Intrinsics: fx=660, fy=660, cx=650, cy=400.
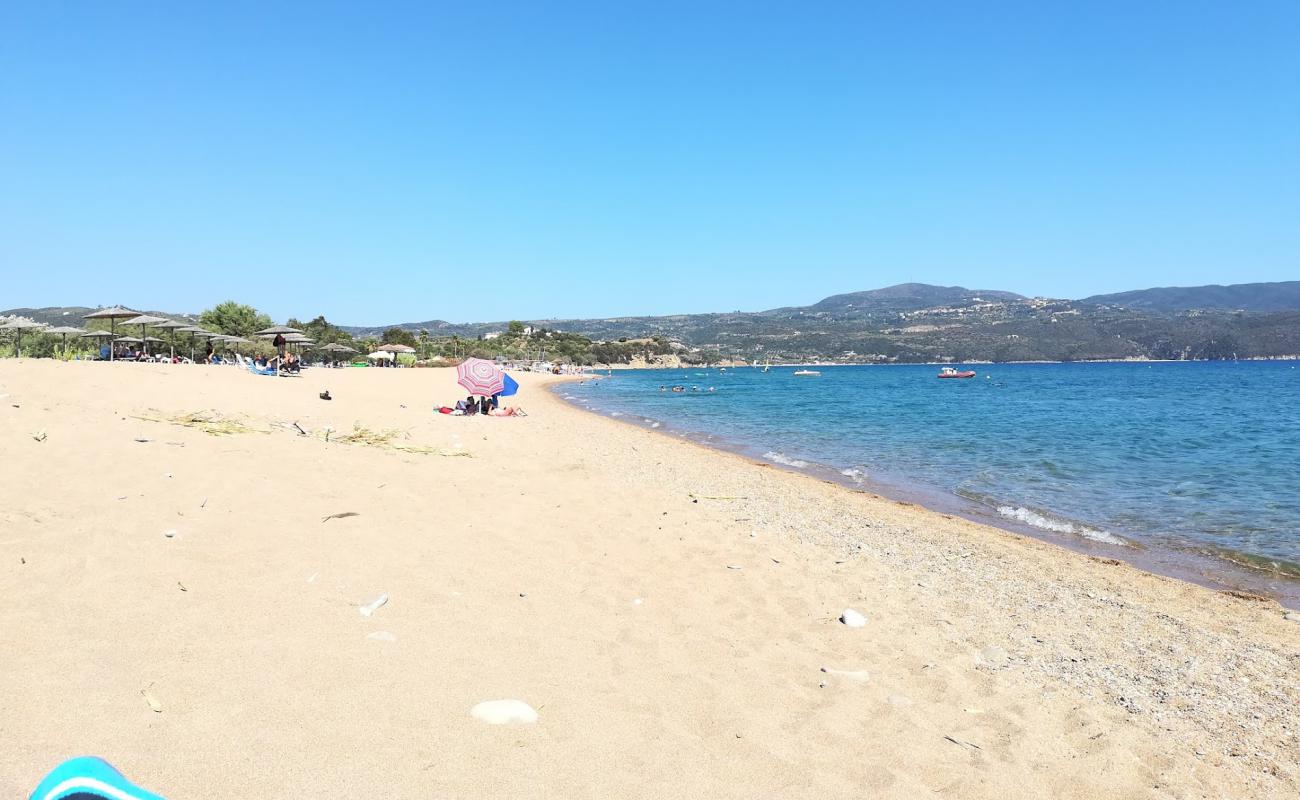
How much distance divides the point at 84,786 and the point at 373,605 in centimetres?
266

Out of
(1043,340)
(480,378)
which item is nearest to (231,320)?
(480,378)

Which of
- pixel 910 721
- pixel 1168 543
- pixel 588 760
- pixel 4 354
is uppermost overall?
pixel 4 354

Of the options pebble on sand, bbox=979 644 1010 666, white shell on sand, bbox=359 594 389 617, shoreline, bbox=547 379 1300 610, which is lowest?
shoreline, bbox=547 379 1300 610

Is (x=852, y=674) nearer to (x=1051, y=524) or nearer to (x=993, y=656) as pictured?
(x=993, y=656)

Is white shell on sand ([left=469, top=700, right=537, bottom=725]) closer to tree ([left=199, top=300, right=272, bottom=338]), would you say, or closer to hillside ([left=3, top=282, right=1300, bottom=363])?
tree ([left=199, top=300, right=272, bottom=338])

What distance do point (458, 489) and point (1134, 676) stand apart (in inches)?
274

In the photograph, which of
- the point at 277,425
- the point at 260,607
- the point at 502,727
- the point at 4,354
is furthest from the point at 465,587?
the point at 4,354

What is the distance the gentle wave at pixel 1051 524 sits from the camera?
32.5ft

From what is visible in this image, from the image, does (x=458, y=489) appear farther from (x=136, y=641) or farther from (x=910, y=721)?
(x=910, y=721)

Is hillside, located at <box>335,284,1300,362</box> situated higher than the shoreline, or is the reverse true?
hillside, located at <box>335,284,1300,362</box>

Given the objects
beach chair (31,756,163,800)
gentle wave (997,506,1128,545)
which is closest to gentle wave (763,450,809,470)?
gentle wave (997,506,1128,545)

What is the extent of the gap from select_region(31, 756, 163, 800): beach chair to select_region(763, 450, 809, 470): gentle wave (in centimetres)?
1502

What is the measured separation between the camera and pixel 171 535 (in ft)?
16.3

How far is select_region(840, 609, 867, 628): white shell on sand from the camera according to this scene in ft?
17.2
